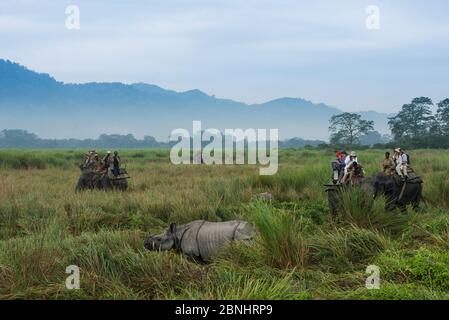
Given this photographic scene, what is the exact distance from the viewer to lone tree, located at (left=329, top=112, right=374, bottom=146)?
201ft

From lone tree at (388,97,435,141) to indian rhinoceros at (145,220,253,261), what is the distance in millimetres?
55257

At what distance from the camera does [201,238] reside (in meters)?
7.96

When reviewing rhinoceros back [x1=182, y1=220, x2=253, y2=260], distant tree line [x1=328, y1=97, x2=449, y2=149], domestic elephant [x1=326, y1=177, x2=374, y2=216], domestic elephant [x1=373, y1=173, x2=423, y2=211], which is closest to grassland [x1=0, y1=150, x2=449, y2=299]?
domestic elephant [x1=326, y1=177, x2=374, y2=216]

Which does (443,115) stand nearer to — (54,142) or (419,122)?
(419,122)

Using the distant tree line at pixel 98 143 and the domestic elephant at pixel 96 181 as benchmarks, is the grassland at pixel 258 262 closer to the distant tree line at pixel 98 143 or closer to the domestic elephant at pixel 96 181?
the domestic elephant at pixel 96 181

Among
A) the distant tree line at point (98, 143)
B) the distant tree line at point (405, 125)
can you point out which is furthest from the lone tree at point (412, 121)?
the distant tree line at point (98, 143)

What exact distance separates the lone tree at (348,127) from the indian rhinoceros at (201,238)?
2086 inches

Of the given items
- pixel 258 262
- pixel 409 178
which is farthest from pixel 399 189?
pixel 258 262

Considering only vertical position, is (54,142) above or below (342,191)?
below

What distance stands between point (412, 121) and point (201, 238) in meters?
60.6
